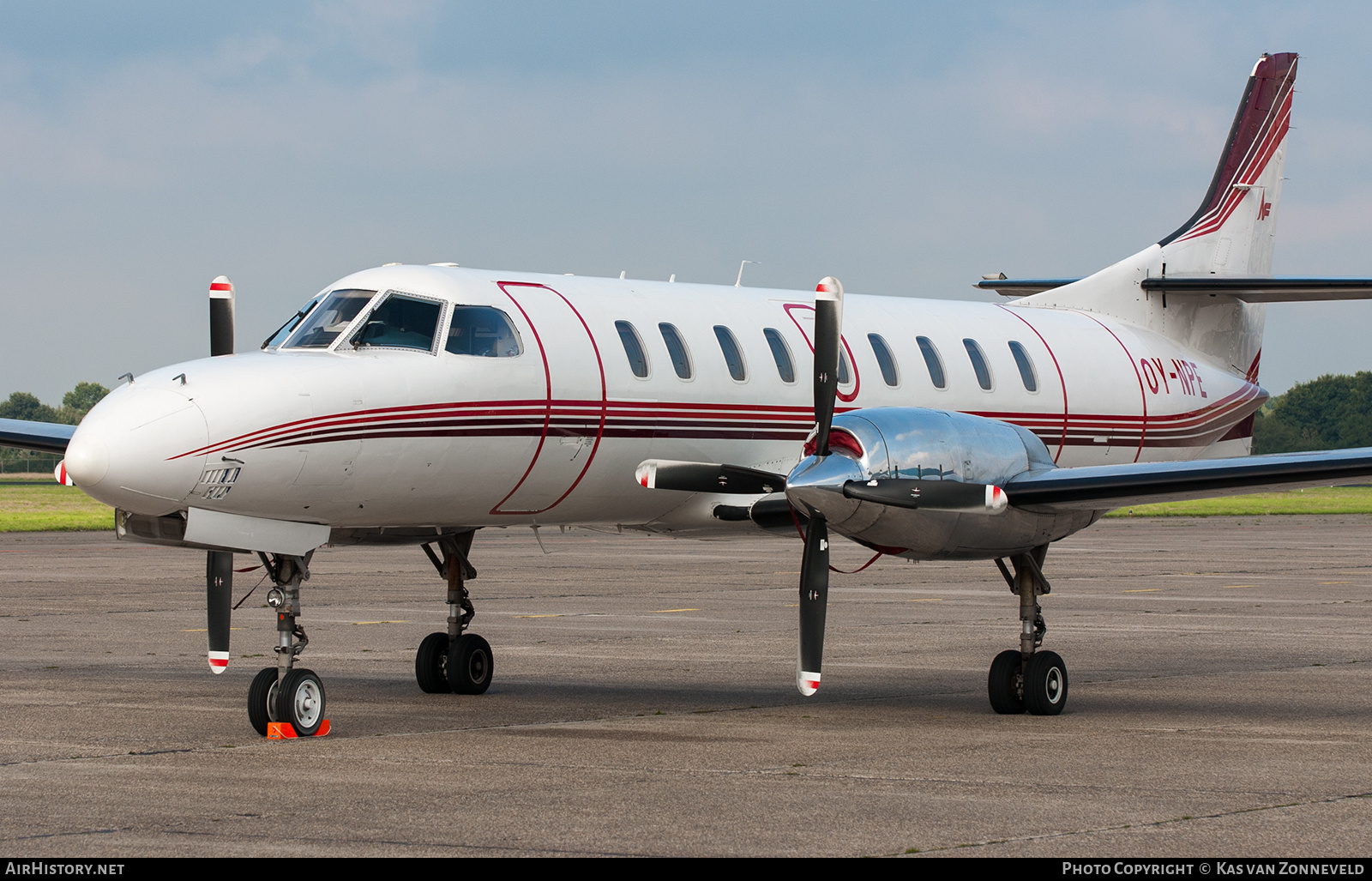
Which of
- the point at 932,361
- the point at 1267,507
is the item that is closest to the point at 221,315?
the point at 932,361

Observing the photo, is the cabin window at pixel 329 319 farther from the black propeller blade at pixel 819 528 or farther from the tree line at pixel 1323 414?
the tree line at pixel 1323 414

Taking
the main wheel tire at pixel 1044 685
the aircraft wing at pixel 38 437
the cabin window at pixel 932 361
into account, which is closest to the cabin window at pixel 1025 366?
the cabin window at pixel 932 361

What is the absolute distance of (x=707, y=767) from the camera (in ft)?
34.0

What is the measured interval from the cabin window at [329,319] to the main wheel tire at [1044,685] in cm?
582

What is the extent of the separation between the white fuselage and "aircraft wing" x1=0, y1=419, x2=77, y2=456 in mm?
3452

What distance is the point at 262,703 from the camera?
11.6 m

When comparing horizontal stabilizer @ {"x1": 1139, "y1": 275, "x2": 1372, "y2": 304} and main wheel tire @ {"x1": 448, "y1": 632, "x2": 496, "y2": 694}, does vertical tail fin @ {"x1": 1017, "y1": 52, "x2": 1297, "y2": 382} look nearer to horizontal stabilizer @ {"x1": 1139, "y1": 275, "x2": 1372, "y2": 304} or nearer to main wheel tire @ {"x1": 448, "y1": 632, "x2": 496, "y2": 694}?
horizontal stabilizer @ {"x1": 1139, "y1": 275, "x2": 1372, "y2": 304}

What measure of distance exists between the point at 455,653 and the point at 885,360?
15.1 ft

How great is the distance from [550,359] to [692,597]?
1369 cm

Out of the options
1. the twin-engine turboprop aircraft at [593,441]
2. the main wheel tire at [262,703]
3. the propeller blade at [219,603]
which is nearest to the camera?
the twin-engine turboprop aircraft at [593,441]

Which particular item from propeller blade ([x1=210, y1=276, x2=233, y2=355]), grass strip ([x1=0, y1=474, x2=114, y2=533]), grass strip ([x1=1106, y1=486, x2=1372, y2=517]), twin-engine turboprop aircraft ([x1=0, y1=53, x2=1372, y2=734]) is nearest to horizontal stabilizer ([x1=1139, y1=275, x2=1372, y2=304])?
twin-engine turboprop aircraft ([x1=0, y1=53, x2=1372, y2=734])

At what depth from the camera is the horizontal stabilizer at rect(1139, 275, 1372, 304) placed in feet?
58.3

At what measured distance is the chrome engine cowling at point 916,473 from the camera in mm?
11805

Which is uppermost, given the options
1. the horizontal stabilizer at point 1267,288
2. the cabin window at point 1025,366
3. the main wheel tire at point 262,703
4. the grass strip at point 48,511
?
the horizontal stabilizer at point 1267,288
